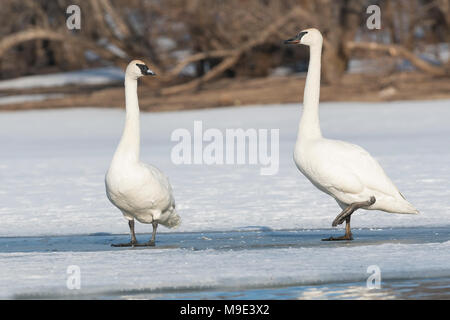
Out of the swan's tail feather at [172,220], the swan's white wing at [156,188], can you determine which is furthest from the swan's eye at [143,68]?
the swan's tail feather at [172,220]

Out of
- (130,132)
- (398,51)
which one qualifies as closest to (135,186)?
(130,132)

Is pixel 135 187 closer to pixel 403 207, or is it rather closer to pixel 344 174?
pixel 344 174

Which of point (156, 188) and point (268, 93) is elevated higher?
point (268, 93)

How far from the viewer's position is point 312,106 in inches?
381

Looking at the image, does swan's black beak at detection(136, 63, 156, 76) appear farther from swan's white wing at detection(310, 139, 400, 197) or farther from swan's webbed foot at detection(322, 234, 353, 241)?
swan's webbed foot at detection(322, 234, 353, 241)

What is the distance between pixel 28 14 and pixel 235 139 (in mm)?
16364

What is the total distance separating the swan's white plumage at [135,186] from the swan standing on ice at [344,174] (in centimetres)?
131

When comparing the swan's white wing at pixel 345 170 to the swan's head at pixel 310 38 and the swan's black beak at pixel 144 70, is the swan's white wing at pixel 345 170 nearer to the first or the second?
the swan's head at pixel 310 38

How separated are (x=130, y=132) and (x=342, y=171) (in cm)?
204

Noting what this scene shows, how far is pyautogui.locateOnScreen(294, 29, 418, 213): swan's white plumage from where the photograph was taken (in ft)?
29.8

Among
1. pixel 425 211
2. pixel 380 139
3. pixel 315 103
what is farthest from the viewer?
pixel 380 139

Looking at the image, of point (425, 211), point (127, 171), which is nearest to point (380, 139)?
point (425, 211)
